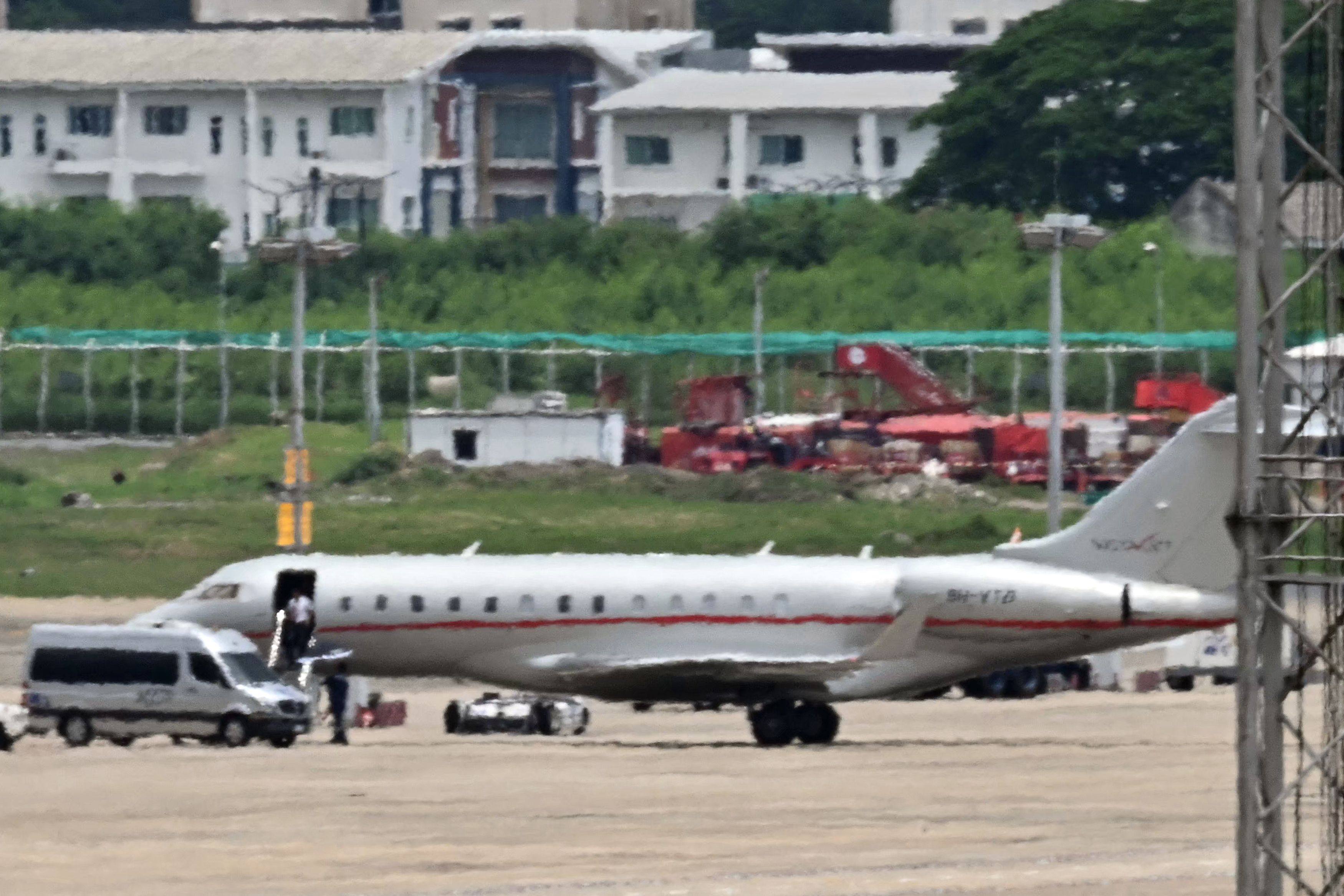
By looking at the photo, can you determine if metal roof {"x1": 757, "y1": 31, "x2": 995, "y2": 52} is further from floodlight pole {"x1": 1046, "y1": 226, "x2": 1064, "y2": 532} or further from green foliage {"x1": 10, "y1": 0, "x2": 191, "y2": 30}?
floodlight pole {"x1": 1046, "y1": 226, "x2": 1064, "y2": 532}

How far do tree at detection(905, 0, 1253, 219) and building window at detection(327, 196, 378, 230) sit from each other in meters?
26.0

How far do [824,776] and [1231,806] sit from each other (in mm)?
6418

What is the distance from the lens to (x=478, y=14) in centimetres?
17388

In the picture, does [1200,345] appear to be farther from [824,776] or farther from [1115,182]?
[824,776]

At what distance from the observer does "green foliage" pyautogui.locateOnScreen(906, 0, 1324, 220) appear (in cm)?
13038

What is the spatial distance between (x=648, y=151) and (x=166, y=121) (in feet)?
70.8

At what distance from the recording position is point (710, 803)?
4131 centimetres

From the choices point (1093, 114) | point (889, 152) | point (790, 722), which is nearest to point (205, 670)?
point (790, 722)

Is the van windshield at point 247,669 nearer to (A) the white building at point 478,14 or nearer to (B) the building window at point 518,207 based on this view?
(B) the building window at point 518,207

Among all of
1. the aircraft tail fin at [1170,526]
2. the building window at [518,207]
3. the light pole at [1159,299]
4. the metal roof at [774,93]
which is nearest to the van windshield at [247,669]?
the aircraft tail fin at [1170,526]

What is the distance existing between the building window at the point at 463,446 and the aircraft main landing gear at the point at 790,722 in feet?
168

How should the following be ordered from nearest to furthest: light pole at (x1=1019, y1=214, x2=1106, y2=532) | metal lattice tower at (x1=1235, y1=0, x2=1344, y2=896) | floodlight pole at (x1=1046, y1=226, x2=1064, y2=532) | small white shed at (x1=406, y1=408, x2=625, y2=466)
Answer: metal lattice tower at (x1=1235, y1=0, x2=1344, y2=896) < light pole at (x1=1019, y1=214, x2=1106, y2=532) < floodlight pole at (x1=1046, y1=226, x2=1064, y2=532) < small white shed at (x1=406, y1=408, x2=625, y2=466)

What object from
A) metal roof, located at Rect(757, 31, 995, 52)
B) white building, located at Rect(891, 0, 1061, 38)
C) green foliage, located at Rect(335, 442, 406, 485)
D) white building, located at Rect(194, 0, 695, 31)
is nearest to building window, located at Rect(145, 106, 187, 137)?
white building, located at Rect(194, 0, 695, 31)

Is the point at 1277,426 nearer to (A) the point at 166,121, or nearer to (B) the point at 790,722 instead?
(B) the point at 790,722
